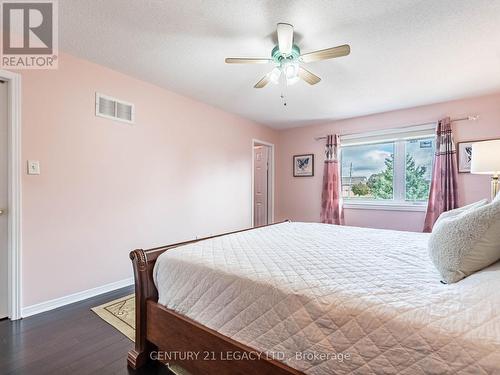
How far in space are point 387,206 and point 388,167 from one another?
0.62 metres

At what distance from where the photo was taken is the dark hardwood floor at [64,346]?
147 centimetres

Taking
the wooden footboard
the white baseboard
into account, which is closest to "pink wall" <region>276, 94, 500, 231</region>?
the white baseboard

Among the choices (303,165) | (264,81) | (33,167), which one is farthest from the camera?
(303,165)

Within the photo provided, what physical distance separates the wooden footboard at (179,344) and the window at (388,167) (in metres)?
3.47

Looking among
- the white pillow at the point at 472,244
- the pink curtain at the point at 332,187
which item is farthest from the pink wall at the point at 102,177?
the white pillow at the point at 472,244

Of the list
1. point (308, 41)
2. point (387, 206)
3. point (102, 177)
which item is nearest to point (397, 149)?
point (387, 206)

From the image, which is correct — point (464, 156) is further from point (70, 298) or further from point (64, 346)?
point (70, 298)

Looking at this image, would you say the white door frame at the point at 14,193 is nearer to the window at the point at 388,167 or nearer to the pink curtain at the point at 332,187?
the pink curtain at the point at 332,187

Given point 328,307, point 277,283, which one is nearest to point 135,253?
point 277,283

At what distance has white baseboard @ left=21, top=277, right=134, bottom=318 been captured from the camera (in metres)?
2.08

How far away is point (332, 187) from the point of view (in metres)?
4.19

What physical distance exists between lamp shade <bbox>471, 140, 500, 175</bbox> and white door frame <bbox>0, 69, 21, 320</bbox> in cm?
410

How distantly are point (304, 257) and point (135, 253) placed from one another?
993mm

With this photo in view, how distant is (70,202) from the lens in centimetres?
232
